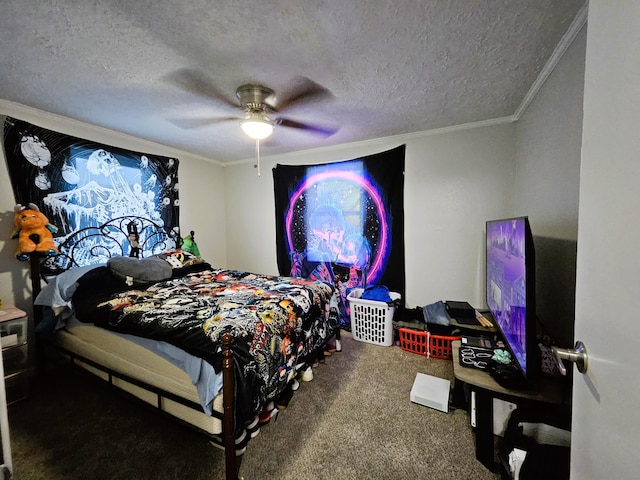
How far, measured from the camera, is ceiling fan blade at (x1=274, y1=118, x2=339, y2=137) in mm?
2443

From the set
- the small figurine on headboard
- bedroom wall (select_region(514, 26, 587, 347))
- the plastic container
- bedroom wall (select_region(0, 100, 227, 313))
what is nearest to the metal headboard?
the small figurine on headboard

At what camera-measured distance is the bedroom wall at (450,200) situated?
254 centimetres

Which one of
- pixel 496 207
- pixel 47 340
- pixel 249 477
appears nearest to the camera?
pixel 249 477

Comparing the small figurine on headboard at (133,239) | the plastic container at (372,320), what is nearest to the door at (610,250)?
the plastic container at (372,320)

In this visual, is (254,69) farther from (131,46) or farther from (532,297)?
(532,297)

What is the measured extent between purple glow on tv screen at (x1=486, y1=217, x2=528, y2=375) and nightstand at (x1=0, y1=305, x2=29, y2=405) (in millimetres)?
3304

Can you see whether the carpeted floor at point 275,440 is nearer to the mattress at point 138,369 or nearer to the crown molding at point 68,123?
the mattress at point 138,369

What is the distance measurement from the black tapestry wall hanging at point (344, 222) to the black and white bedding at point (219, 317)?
881 mm

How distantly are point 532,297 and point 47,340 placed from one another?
3.42 meters

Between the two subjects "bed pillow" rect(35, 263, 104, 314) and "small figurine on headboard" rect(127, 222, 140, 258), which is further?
"small figurine on headboard" rect(127, 222, 140, 258)

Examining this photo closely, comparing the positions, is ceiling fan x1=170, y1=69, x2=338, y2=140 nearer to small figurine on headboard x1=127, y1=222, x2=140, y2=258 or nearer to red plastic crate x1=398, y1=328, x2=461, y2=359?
small figurine on headboard x1=127, y1=222, x2=140, y2=258

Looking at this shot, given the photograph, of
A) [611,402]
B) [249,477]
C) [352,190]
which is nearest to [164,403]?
[249,477]

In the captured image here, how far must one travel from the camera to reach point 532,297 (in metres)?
1.16

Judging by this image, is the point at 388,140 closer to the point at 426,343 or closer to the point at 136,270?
→ the point at 426,343
